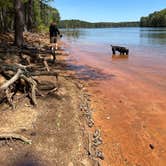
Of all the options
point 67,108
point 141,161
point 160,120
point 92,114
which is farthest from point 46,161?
point 160,120

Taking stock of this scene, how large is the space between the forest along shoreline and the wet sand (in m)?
0.34

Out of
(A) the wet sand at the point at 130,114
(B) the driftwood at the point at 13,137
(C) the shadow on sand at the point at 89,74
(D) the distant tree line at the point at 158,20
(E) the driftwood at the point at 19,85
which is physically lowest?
(A) the wet sand at the point at 130,114

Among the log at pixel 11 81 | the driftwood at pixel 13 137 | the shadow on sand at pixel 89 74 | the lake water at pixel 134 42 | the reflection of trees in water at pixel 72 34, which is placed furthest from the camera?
the reflection of trees in water at pixel 72 34

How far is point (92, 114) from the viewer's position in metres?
7.45

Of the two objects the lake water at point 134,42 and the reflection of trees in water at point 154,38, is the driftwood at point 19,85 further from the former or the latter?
the reflection of trees in water at point 154,38

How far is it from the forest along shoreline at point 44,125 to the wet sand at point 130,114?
340mm

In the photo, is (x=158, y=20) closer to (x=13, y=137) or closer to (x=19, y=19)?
(x=19, y=19)

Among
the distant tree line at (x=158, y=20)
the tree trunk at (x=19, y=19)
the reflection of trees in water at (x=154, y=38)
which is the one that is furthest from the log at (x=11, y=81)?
the distant tree line at (x=158, y=20)

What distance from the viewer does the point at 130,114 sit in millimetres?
7648

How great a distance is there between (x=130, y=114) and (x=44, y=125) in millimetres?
2755

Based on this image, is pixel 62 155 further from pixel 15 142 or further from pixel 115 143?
pixel 115 143

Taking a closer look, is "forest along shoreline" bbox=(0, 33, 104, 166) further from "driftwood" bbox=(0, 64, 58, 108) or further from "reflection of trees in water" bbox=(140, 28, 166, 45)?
"reflection of trees in water" bbox=(140, 28, 166, 45)

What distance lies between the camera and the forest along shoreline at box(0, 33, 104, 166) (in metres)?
4.77

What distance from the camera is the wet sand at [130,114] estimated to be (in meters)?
5.59
